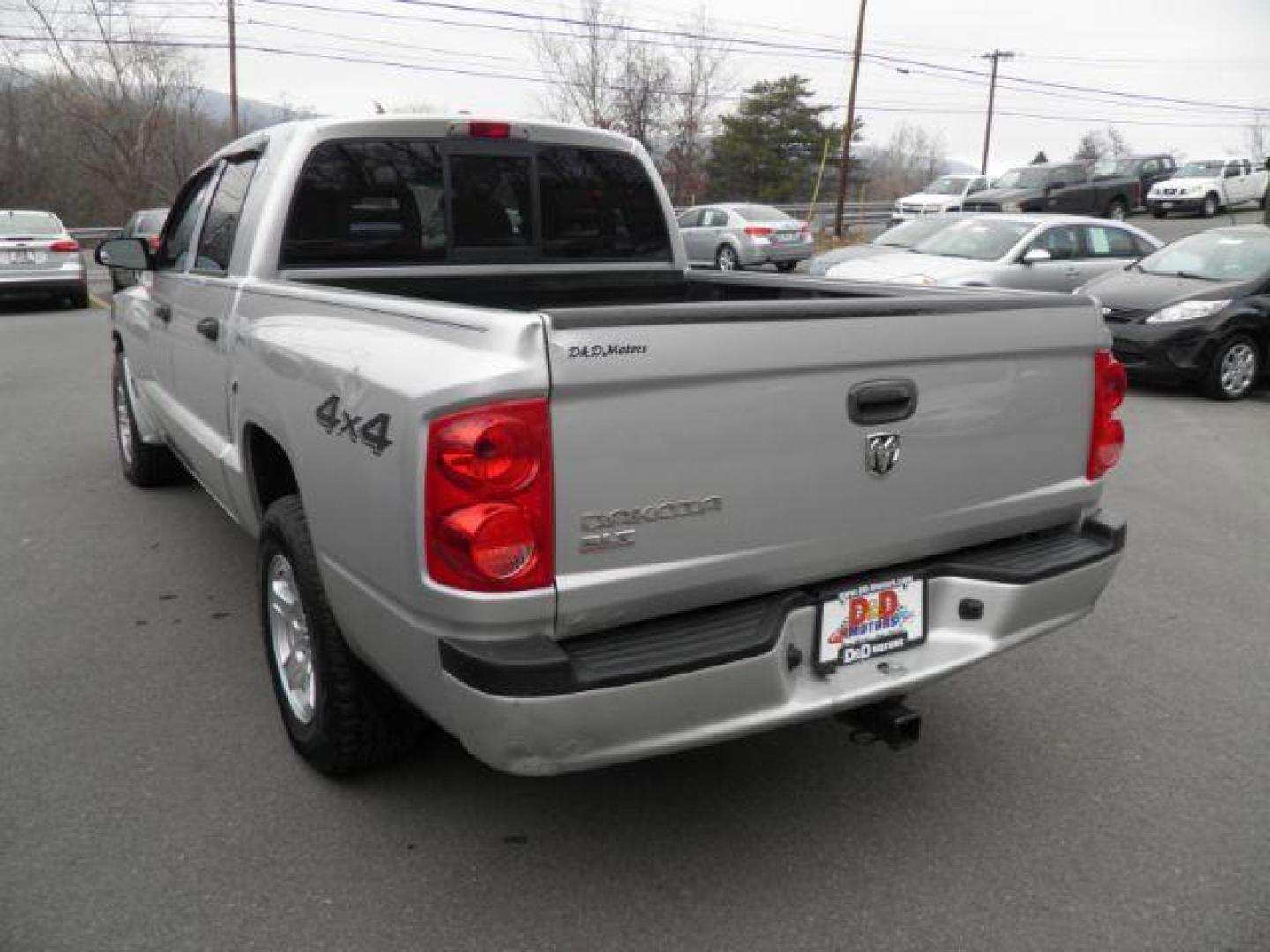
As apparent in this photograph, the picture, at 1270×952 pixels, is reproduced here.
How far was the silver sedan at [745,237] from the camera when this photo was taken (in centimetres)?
2117

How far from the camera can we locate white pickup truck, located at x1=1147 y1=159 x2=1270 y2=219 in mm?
33594

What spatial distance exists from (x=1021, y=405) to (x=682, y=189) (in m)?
45.7

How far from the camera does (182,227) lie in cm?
494

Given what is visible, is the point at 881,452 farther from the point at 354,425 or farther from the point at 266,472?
the point at 266,472

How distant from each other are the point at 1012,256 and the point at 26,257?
14.2m

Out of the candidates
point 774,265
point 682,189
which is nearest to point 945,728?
point 774,265

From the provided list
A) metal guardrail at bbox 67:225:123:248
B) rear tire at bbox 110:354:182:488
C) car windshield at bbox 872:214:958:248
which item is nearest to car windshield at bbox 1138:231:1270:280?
car windshield at bbox 872:214:958:248

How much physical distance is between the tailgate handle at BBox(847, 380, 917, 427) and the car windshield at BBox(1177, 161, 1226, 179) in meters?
37.4

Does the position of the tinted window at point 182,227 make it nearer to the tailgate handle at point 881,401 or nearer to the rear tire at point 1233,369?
the tailgate handle at point 881,401

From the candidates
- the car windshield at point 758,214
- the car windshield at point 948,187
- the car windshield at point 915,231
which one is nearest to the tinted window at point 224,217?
the car windshield at point 915,231

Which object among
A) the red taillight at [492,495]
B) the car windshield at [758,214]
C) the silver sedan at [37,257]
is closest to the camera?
the red taillight at [492,495]

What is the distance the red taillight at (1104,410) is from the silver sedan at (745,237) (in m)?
18.2

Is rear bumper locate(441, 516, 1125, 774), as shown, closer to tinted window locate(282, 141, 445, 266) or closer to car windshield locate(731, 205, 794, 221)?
tinted window locate(282, 141, 445, 266)

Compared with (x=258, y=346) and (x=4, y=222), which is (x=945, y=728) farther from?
(x=4, y=222)
